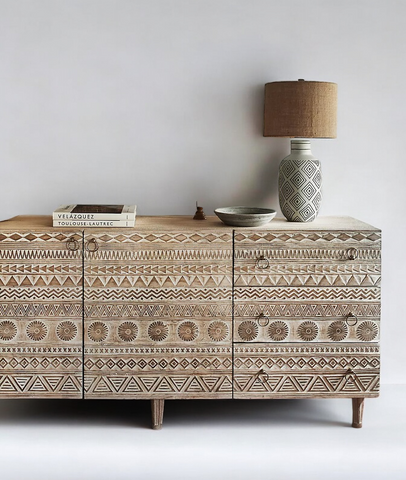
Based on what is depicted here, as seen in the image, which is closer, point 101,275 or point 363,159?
point 101,275

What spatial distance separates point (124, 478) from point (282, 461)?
0.59 metres

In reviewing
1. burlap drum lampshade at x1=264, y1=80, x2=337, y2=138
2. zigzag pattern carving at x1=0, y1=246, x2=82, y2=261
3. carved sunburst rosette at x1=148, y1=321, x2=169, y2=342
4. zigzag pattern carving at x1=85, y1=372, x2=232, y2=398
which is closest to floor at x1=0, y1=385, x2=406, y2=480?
zigzag pattern carving at x1=85, y1=372, x2=232, y2=398

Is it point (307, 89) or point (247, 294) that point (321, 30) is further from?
point (247, 294)

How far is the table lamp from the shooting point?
2.84 meters

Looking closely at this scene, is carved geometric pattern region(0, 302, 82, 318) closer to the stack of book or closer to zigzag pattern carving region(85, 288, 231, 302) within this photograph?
zigzag pattern carving region(85, 288, 231, 302)

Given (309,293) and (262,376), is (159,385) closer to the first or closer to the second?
(262,376)

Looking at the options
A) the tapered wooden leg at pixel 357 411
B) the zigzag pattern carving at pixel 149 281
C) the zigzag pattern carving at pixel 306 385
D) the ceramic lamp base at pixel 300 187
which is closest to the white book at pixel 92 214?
the zigzag pattern carving at pixel 149 281

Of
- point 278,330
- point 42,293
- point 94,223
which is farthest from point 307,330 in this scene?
point 42,293

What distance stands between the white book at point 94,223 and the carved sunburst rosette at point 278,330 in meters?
0.70

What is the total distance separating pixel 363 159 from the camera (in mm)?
3172

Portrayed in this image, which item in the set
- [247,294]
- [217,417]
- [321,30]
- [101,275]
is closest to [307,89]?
[321,30]

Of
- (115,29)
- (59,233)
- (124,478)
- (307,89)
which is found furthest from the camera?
(115,29)

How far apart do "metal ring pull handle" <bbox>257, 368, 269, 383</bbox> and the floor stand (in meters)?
0.23

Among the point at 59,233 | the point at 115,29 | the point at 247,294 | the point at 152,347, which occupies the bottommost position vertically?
the point at 152,347
